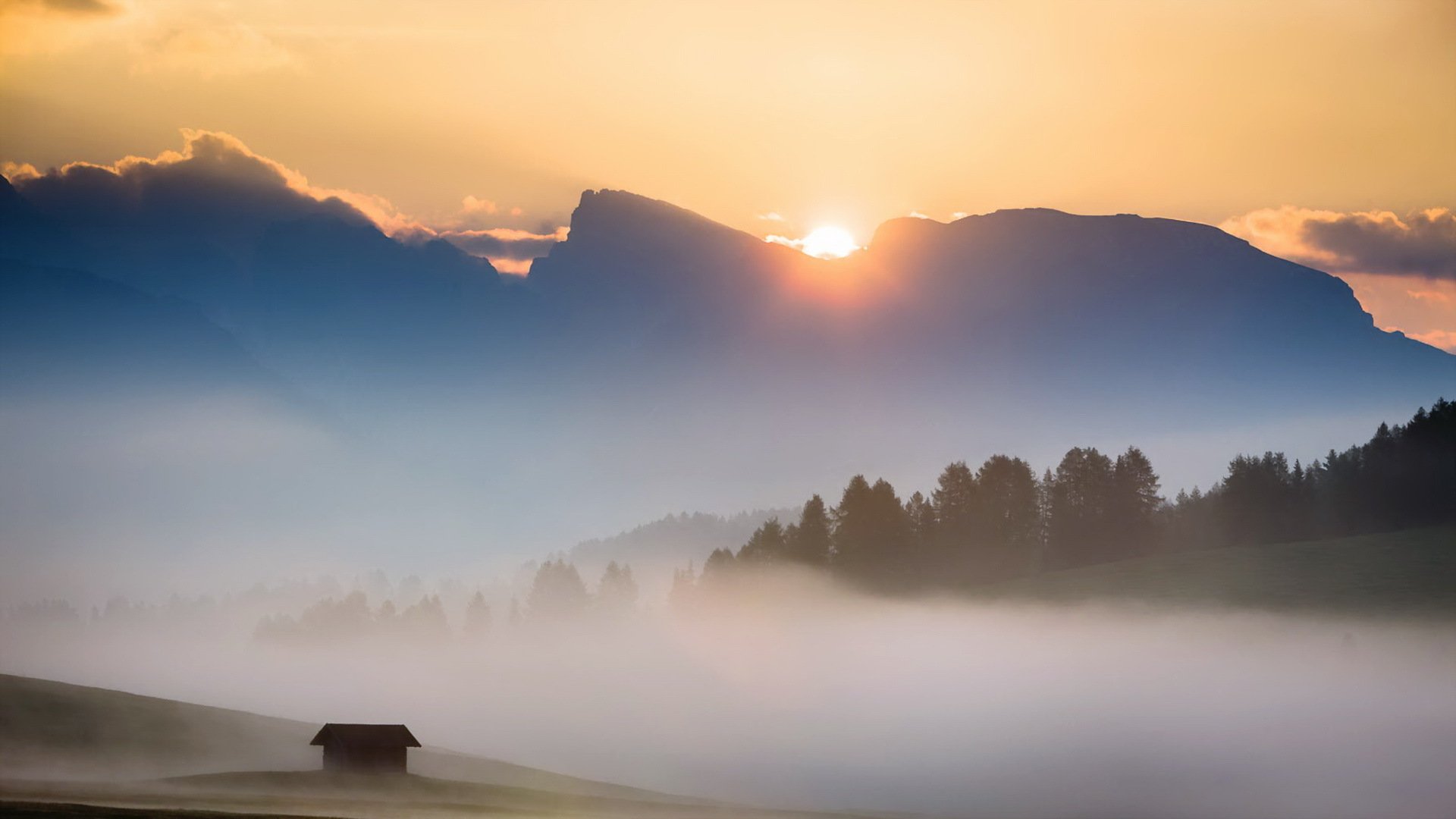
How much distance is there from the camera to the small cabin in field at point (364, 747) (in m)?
90.2

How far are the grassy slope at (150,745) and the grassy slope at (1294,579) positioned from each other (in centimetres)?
4681

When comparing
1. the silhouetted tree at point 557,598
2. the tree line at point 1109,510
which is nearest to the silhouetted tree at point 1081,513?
the tree line at point 1109,510

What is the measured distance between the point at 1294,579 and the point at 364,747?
7587cm

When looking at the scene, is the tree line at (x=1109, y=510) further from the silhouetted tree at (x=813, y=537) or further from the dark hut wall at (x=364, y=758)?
the dark hut wall at (x=364, y=758)

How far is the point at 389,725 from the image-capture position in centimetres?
9206

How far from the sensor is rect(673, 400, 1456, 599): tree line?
119812 millimetres

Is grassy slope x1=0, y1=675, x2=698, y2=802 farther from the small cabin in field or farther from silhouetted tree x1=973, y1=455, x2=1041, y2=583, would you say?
silhouetted tree x1=973, y1=455, x2=1041, y2=583

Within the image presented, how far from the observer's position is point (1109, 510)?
12762cm

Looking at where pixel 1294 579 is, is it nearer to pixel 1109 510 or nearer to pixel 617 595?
pixel 1109 510

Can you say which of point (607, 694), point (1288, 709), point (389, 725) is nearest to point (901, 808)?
point (1288, 709)

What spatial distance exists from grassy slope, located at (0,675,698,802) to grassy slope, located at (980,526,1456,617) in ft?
154

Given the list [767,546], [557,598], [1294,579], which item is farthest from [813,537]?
[1294,579]

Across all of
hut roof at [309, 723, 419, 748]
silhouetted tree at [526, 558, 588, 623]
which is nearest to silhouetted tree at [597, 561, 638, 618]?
silhouetted tree at [526, 558, 588, 623]

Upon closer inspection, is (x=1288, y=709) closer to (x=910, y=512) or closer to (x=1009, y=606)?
(x=1009, y=606)
